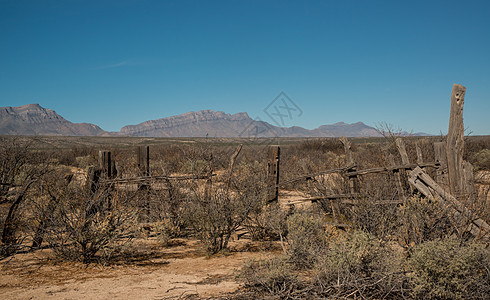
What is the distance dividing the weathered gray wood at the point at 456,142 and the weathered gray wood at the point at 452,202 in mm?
318

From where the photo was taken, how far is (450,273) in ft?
12.4

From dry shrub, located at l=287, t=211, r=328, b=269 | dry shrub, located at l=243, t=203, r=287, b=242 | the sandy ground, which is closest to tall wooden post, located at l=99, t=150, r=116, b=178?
the sandy ground

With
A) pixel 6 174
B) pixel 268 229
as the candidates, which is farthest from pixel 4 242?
pixel 6 174

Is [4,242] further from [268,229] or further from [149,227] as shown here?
[268,229]

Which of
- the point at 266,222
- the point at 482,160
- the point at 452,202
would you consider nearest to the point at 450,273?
the point at 452,202

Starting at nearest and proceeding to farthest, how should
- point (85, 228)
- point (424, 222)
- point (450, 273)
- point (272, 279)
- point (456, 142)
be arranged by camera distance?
point (450, 273) < point (272, 279) < point (424, 222) < point (456, 142) < point (85, 228)

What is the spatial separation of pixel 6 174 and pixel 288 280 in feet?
38.7

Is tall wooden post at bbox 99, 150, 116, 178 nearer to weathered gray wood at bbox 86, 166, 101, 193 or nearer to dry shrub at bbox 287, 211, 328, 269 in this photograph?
weathered gray wood at bbox 86, 166, 101, 193

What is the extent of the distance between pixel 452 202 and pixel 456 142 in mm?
1214

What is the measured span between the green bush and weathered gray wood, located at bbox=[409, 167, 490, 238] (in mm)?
1248

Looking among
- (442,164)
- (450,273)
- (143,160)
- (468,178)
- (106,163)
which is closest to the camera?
(450,273)

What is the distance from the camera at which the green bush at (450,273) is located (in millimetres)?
3719

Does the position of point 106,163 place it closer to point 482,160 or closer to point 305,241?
point 305,241

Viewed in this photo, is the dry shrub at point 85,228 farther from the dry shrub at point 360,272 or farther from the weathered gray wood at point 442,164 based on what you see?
the weathered gray wood at point 442,164
